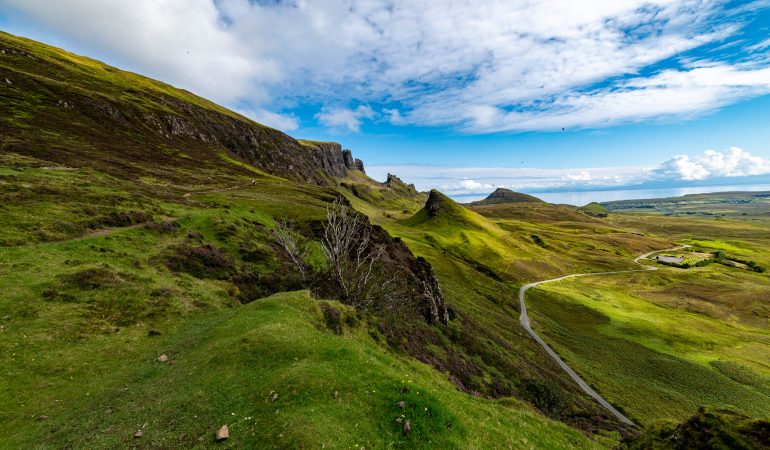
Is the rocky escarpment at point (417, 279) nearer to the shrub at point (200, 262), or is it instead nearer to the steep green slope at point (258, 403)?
the shrub at point (200, 262)

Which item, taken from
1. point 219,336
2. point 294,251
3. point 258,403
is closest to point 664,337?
point 294,251

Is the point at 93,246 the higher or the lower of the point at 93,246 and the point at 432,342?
the higher

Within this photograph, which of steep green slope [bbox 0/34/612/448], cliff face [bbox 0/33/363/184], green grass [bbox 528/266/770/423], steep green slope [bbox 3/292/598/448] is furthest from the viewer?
cliff face [bbox 0/33/363/184]

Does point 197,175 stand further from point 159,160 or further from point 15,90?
point 15,90

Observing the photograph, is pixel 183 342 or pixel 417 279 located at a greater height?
pixel 183 342

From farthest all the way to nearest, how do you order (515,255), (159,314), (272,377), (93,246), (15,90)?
(515,255)
(15,90)
(93,246)
(159,314)
(272,377)

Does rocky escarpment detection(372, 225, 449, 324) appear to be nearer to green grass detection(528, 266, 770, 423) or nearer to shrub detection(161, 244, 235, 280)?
shrub detection(161, 244, 235, 280)

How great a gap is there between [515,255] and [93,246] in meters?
171

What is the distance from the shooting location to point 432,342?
5072 cm

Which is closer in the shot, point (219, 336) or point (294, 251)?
point (219, 336)

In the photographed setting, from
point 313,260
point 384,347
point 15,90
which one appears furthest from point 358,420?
point 15,90

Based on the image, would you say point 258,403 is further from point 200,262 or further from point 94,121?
point 94,121

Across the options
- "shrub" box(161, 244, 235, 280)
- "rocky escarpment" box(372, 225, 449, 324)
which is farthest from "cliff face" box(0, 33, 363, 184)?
"rocky escarpment" box(372, 225, 449, 324)

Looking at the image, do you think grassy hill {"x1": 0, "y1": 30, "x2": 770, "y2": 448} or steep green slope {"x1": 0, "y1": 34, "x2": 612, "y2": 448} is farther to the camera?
grassy hill {"x1": 0, "y1": 30, "x2": 770, "y2": 448}
